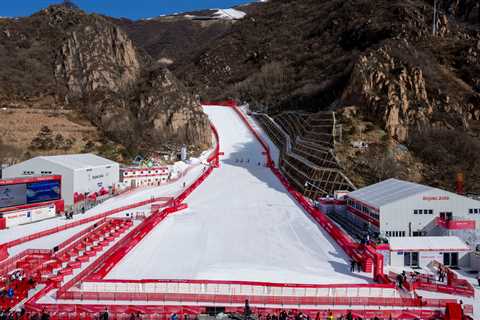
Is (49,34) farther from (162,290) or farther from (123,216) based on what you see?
(162,290)

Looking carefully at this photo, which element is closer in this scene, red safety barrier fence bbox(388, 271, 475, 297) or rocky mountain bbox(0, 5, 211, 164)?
red safety barrier fence bbox(388, 271, 475, 297)

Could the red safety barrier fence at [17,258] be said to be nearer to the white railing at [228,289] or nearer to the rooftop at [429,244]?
the white railing at [228,289]

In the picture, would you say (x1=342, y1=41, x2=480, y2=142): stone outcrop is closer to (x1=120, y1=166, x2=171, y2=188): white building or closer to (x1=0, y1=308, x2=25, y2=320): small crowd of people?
(x1=120, y1=166, x2=171, y2=188): white building

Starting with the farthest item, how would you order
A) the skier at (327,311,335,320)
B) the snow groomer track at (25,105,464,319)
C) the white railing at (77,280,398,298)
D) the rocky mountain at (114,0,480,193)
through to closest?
1. the rocky mountain at (114,0,480,193)
2. the white railing at (77,280,398,298)
3. the snow groomer track at (25,105,464,319)
4. the skier at (327,311,335,320)

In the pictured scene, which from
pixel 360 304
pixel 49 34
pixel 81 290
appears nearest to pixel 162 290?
pixel 81 290

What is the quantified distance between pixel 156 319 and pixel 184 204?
61.2 ft

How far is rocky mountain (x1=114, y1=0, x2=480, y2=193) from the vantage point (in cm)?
3747

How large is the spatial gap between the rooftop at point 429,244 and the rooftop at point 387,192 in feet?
9.70

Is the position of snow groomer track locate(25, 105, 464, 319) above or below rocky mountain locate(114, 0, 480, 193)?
below

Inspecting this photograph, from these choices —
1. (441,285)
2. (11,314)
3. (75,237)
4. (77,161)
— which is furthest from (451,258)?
(77,161)

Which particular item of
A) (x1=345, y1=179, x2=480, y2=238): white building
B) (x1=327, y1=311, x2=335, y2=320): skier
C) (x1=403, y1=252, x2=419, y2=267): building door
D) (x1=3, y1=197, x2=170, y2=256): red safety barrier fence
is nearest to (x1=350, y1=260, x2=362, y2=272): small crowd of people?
(x1=403, y1=252, x2=419, y2=267): building door

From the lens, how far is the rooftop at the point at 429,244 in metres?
20.5

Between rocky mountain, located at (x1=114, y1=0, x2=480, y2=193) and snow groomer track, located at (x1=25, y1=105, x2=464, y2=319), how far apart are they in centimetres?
1103

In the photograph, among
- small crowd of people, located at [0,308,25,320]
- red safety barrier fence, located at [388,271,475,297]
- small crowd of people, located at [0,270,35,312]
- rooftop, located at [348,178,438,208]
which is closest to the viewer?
small crowd of people, located at [0,308,25,320]
